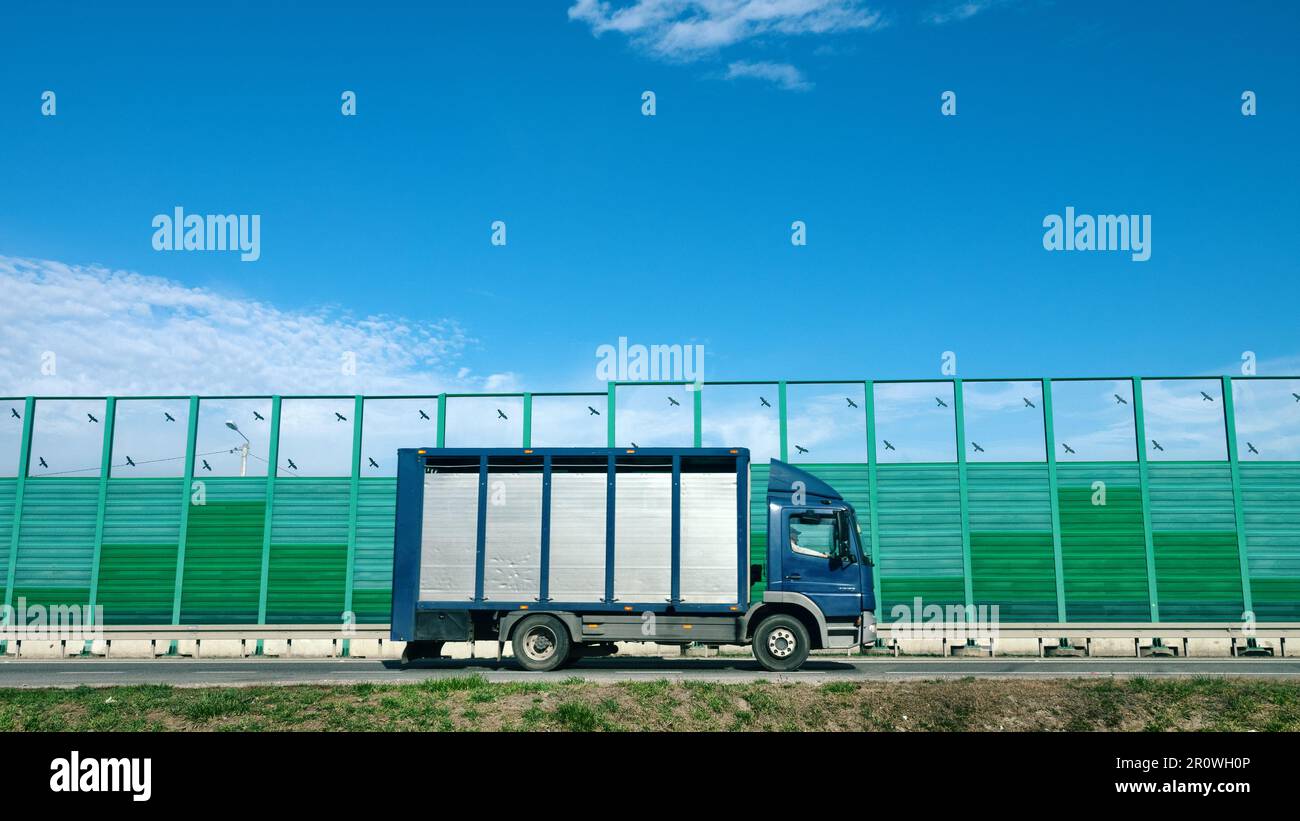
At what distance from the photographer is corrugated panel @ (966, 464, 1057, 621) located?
25.4 m

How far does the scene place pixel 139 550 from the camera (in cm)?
2681

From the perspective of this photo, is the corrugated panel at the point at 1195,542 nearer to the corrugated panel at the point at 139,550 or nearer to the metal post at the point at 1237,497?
the metal post at the point at 1237,497

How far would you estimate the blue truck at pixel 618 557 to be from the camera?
17406 millimetres

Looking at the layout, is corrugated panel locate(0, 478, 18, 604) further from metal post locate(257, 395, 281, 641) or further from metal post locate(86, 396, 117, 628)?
metal post locate(257, 395, 281, 641)

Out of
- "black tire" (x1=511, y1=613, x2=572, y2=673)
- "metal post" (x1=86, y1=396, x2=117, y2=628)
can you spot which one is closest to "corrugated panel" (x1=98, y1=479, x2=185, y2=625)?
"metal post" (x1=86, y1=396, x2=117, y2=628)

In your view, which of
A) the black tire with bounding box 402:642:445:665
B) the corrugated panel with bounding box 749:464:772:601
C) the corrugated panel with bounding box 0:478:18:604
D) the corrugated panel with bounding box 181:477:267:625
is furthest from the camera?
the corrugated panel with bounding box 0:478:18:604

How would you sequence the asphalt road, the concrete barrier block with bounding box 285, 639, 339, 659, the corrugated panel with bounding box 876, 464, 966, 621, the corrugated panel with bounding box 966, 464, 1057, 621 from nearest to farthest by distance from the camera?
the asphalt road, the concrete barrier block with bounding box 285, 639, 339, 659, the corrugated panel with bounding box 966, 464, 1057, 621, the corrugated panel with bounding box 876, 464, 966, 621

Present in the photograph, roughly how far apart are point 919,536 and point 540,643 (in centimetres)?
1266

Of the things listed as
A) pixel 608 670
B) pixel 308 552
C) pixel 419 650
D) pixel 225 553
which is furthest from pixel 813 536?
pixel 225 553

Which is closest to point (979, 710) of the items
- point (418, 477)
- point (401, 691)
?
point (401, 691)

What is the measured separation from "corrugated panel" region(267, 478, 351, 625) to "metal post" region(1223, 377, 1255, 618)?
2500cm

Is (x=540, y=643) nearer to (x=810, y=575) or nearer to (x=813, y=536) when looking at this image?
(x=810, y=575)
